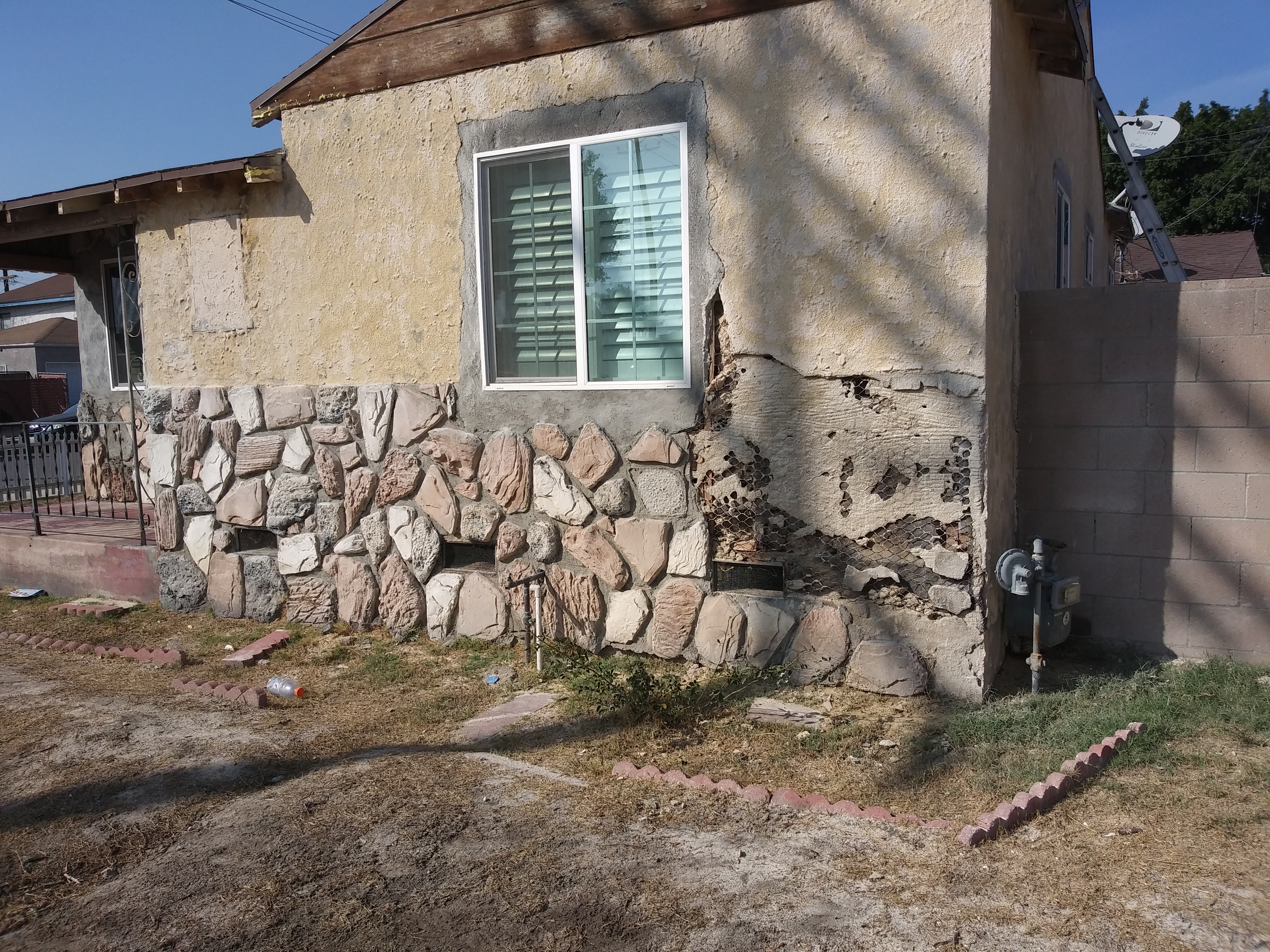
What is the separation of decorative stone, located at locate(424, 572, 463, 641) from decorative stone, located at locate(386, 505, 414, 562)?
26 centimetres

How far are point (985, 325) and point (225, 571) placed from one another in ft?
17.8

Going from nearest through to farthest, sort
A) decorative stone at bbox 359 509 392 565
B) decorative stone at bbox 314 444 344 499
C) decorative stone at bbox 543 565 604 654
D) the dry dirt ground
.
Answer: the dry dirt ground
decorative stone at bbox 543 565 604 654
decorative stone at bbox 359 509 392 565
decorative stone at bbox 314 444 344 499

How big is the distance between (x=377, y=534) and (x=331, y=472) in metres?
0.54

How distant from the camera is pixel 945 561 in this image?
4.79 metres

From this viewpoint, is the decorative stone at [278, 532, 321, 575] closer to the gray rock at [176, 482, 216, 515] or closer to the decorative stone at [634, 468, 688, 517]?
the gray rock at [176, 482, 216, 515]

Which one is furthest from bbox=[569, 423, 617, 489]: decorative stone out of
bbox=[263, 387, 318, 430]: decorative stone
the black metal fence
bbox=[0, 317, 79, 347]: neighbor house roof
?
bbox=[0, 317, 79, 347]: neighbor house roof

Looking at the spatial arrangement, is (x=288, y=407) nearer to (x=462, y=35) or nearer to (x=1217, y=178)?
(x=462, y=35)

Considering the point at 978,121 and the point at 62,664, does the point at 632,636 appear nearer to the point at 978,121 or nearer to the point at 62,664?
the point at 978,121

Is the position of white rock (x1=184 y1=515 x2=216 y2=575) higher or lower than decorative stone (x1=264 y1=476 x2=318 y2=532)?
lower

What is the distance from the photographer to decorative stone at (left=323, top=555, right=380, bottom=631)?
257 inches

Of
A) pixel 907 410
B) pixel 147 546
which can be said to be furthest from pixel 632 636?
pixel 147 546

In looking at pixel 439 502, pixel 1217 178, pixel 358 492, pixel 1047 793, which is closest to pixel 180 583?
pixel 358 492

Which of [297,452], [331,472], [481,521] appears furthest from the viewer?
[297,452]

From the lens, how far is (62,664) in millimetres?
6383
